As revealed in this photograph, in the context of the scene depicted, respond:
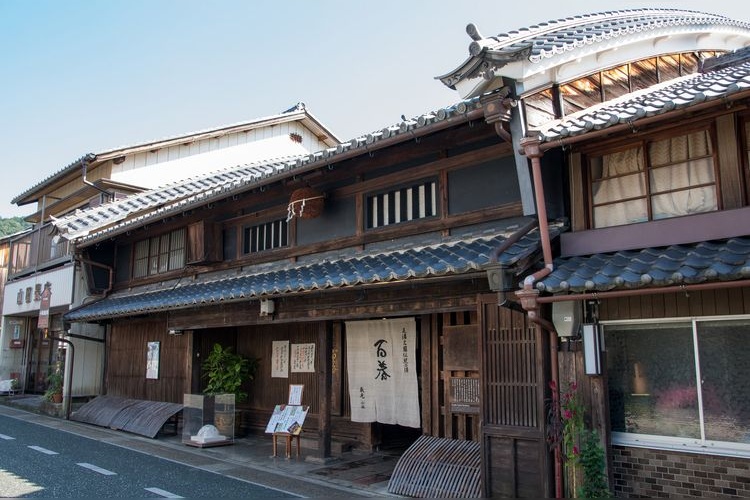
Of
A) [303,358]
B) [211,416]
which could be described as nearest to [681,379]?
[303,358]

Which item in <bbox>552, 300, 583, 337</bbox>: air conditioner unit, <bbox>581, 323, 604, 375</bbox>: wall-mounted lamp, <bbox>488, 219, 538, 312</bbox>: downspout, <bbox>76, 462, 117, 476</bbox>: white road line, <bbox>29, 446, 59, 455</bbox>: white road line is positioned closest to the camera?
<bbox>581, 323, 604, 375</bbox>: wall-mounted lamp

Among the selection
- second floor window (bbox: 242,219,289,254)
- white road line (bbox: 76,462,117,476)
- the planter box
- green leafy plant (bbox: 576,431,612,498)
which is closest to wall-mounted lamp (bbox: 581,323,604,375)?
green leafy plant (bbox: 576,431,612,498)

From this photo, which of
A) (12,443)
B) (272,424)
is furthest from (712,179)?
(12,443)

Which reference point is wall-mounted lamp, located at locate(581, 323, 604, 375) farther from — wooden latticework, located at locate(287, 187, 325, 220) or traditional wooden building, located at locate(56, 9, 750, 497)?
wooden latticework, located at locate(287, 187, 325, 220)

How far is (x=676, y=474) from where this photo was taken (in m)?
6.88

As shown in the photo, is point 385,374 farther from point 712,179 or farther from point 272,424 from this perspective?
point 712,179

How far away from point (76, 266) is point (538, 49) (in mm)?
15840

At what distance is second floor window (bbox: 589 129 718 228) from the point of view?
725 cm

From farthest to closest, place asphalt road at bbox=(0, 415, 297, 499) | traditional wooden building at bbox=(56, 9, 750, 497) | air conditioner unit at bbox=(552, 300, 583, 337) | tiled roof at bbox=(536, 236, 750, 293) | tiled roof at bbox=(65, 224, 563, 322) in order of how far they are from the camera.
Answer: asphalt road at bbox=(0, 415, 297, 499) → tiled roof at bbox=(65, 224, 563, 322) → air conditioner unit at bbox=(552, 300, 583, 337) → traditional wooden building at bbox=(56, 9, 750, 497) → tiled roof at bbox=(536, 236, 750, 293)

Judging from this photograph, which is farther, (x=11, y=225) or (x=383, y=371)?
(x=11, y=225)

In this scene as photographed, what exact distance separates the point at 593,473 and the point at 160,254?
1314 cm

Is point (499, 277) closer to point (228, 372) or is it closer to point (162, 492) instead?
point (162, 492)

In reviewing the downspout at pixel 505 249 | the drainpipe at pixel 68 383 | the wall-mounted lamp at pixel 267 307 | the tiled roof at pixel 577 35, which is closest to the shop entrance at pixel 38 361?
the drainpipe at pixel 68 383

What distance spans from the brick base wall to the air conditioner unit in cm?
148
